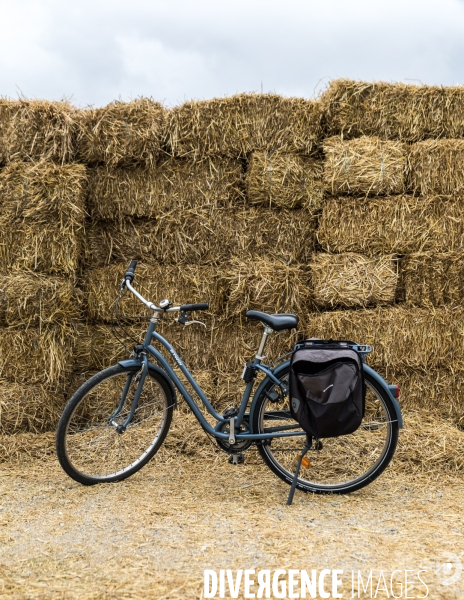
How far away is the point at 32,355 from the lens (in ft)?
15.6

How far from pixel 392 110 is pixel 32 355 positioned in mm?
3348

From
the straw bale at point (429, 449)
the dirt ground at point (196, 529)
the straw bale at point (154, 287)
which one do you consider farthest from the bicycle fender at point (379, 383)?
the straw bale at point (154, 287)

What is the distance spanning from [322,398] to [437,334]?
1.62m

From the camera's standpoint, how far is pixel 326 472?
425 centimetres

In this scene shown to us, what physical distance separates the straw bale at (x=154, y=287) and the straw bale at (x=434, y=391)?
1542 millimetres

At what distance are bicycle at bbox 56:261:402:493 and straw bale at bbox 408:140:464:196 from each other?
1.67 metres

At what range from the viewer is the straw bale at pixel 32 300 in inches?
185

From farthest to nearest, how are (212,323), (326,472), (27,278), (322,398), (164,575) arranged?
(212,323)
(27,278)
(326,472)
(322,398)
(164,575)

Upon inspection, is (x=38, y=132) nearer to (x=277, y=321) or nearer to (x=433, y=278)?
(x=277, y=321)

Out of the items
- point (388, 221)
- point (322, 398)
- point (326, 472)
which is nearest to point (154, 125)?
point (388, 221)

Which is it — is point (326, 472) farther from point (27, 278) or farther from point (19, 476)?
point (27, 278)

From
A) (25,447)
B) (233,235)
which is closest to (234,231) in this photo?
(233,235)

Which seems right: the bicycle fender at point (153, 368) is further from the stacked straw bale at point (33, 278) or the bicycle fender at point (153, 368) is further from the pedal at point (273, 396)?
the stacked straw bale at point (33, 278)

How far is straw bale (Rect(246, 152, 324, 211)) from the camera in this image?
4910 millimetres
